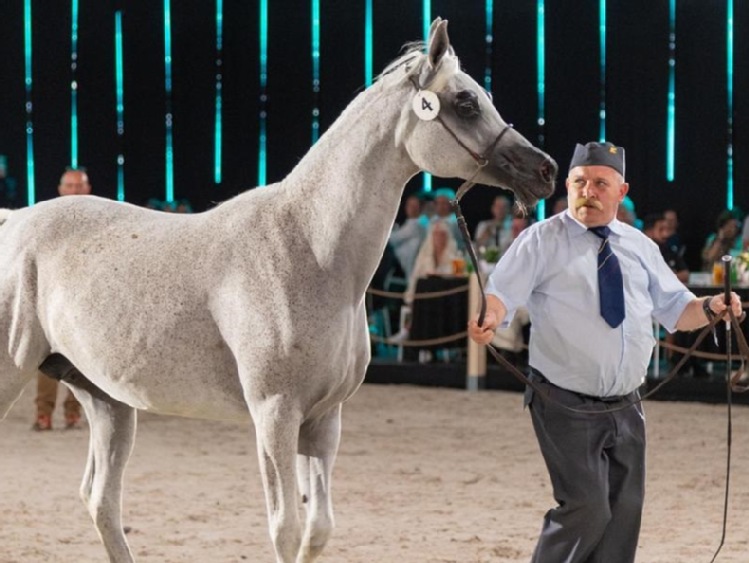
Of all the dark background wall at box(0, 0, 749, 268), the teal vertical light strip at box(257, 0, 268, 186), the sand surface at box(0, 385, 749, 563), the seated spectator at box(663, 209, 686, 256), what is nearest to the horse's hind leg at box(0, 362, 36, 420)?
the sand surface at box(0, 385, 749, 563)

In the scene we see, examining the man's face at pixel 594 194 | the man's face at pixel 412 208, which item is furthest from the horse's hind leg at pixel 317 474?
the man's face at pixel 412 208

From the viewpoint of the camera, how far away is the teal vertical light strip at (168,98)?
18516 mm

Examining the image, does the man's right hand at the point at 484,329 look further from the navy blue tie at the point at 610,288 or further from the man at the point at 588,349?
the navy blue tie at the point at 610,288

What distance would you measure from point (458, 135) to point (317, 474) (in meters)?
1.14

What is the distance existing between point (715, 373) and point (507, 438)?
364 cm

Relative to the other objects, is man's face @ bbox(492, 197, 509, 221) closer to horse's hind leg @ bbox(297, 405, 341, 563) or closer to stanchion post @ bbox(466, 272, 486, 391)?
stanchion post @ bbox(466, 272, 486, 391)

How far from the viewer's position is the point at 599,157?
4.05 metres

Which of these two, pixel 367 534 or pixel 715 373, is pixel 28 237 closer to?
pixel 367 534

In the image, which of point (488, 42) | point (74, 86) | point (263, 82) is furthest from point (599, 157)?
point (74, 86)

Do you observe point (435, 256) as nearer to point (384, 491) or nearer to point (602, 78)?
point (602, 78)

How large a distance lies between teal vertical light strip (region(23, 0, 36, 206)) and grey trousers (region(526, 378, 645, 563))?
15568mm

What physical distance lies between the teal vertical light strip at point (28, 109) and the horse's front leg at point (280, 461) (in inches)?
605

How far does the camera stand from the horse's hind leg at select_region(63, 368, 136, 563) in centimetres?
466

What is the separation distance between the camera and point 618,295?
3.96 m
